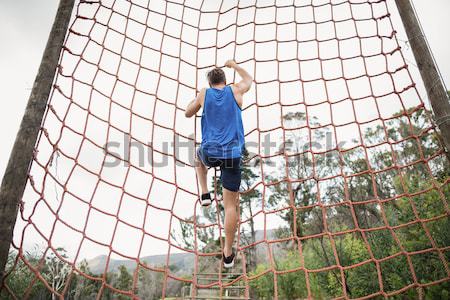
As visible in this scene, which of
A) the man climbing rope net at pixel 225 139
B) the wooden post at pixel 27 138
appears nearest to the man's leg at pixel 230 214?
the man climbing rope net at pixel 225 139

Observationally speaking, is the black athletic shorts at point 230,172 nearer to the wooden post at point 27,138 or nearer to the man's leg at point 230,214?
the man's leg at point 230,214

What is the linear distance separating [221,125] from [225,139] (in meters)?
0.12

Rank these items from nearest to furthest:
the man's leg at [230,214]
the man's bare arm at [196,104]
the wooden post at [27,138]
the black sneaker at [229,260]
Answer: the wooden post at [27,138], the man's leg at [230,214], the black sneaker at [229,260], the man's bare arm at [196,104]

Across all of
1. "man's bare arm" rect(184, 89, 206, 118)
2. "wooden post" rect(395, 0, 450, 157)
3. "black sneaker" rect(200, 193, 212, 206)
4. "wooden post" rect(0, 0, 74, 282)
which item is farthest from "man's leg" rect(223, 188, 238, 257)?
"wooden post" rect(395, 0, 450, 157)

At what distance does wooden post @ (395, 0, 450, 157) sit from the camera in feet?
6.02

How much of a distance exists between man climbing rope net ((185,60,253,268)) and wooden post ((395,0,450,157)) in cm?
116

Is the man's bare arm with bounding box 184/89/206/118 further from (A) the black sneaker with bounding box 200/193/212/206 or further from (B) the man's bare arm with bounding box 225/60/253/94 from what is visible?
(A) the black sneaker with bounding box 200/193/212/206

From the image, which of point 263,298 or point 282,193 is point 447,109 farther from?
point 282,193

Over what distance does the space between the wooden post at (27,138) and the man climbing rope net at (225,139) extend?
0.96 metres

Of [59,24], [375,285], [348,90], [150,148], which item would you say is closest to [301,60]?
[348,90]

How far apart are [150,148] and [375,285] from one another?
15.2ft

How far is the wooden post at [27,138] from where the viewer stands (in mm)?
1644

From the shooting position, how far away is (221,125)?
6.27 ft

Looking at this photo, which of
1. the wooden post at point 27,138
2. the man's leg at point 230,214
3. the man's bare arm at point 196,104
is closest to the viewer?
the wooden post at point 27,138
